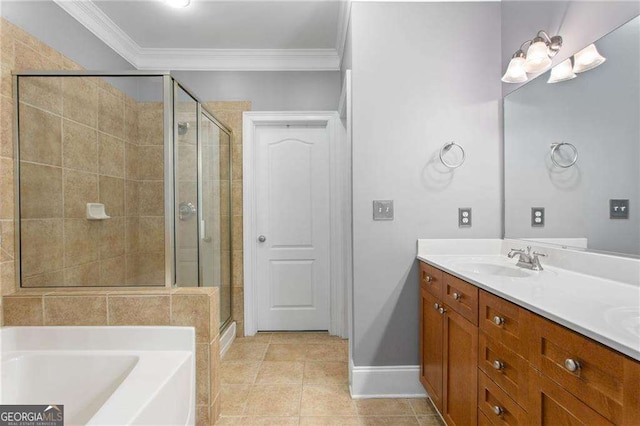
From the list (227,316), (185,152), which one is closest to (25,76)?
(185,152)

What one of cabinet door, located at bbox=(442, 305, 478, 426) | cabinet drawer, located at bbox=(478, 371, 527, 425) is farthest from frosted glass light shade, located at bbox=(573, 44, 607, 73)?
cabinet drawer, located at bbox=(478, 371, 527, 425)

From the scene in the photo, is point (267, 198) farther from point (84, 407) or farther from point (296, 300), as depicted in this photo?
point (84, 407)

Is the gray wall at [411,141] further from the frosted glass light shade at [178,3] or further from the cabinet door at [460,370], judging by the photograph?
the frosted glass light shade at [178,3]

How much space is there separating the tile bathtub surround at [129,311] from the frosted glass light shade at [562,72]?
81.9 inches

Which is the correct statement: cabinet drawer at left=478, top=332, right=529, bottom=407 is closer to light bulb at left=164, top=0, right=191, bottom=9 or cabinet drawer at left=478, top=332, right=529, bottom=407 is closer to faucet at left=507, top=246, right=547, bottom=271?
faucet at left=507, top=246, right=547, bottom=271

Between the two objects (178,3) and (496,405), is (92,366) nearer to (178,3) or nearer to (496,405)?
(496,405)

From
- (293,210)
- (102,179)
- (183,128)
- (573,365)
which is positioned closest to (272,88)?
(293,210)

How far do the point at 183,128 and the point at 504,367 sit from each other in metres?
1.96

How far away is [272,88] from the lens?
291 cm

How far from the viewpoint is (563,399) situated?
824mm

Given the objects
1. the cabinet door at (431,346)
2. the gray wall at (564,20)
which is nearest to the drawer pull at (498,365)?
the cabinet door at (431,346)

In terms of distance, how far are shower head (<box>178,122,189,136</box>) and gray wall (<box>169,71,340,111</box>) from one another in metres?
1.07

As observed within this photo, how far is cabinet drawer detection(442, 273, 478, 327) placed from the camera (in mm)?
1306

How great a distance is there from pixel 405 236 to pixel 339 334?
4.44 ft
